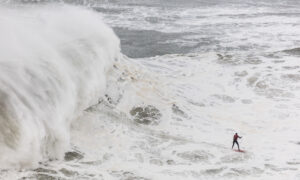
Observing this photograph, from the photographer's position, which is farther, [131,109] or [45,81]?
[131,109]

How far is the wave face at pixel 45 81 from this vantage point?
30.7 ft

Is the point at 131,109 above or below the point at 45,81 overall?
below

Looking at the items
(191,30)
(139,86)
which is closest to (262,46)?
(191,30)

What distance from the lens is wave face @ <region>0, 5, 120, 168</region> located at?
→ 30.7ft

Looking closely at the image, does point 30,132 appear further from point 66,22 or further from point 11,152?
point 66,22

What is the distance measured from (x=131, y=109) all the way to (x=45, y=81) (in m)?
3.59

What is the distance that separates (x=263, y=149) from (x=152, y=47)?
48.9 ft

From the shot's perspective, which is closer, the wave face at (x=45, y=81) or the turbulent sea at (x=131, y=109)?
the wave face at (x=45, y=81)

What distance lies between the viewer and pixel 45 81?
11508 millimetres

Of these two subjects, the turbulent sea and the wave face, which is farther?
the turbulent sea

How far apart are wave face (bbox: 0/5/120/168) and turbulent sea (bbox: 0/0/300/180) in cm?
3

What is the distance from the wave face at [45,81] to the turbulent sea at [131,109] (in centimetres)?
3

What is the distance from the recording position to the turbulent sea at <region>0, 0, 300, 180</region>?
9.91 meters

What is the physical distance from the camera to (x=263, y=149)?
12.9 m
